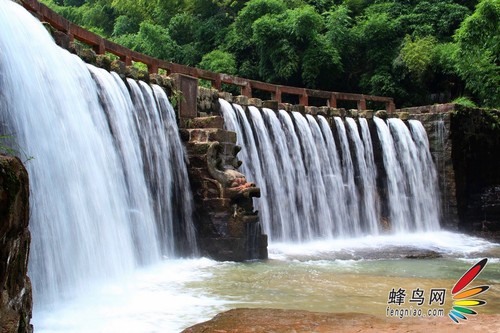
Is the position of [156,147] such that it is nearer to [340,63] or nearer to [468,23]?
[468,23]

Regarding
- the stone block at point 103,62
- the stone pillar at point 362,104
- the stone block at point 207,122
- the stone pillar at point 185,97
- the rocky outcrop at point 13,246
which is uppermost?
the stone pillar at point 362,104

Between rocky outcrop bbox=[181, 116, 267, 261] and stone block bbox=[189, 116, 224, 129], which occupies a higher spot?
stone block bbox=[189, 116, 224, 129]

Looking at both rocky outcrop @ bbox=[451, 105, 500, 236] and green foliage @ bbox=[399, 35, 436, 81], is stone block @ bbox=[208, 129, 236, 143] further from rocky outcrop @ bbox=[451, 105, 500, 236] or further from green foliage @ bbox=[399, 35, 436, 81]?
green foliage @ bbox=[399, 35, 436, 81]

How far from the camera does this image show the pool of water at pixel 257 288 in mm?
5797

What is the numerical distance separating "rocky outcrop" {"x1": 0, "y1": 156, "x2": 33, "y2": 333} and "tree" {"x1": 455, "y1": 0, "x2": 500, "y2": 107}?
2156 centimetres

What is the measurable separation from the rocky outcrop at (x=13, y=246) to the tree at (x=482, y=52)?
21560mm

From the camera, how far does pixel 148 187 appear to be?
10203 mm

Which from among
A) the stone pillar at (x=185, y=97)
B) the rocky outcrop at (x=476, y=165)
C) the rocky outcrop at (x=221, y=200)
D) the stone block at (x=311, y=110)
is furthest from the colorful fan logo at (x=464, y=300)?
the rocky outcrop at (x=476, y=165)

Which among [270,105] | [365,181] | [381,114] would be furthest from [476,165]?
[270,105]

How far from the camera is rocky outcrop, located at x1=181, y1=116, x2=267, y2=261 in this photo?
10.7m

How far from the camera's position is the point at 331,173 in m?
17.0

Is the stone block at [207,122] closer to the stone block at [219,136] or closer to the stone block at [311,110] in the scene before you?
the stone block at [219,136]

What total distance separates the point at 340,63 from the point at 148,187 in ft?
66.2

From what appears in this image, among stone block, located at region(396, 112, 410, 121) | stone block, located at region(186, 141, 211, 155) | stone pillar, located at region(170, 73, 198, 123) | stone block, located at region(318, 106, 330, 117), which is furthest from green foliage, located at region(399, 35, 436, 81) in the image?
stone block, located at region(186, 141, 211, 155)
